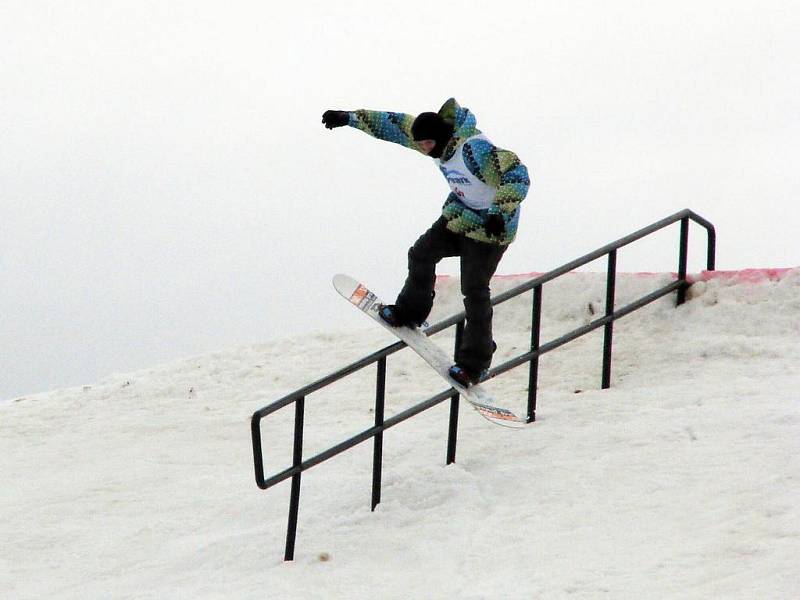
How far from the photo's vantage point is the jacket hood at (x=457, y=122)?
21.7ft

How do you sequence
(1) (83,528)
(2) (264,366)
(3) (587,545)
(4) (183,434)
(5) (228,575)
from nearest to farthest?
1. (3) (587,545)
2. (5) (228,575)
3. (1) (83,528)
4. (4) (183,434)
5. (2) (264,366)

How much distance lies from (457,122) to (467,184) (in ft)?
1.24

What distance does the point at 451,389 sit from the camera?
671 centimetres

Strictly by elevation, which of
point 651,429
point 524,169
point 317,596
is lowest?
point 317,596

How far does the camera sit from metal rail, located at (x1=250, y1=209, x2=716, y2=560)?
601cm

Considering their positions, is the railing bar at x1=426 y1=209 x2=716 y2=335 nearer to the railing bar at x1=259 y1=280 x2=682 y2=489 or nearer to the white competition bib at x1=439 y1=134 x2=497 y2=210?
the railing bar at x1=259 y1=280 x2=682 y2=489

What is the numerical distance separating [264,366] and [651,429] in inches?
189

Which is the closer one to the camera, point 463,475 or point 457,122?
point 463,475

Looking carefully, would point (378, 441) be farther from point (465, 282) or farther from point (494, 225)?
point (494, 225)

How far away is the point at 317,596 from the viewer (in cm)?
548

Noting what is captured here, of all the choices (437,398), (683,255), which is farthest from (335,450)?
(683,255)

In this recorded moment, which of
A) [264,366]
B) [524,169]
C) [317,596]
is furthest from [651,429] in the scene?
[264,366]

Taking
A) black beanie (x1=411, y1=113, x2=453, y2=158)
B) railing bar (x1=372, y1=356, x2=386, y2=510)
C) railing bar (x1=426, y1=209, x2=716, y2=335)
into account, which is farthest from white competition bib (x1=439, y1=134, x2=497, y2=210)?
railing bar (x1=372, y1=356, x2=386, y2=510)

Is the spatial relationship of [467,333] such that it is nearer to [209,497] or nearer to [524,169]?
[524,169]
